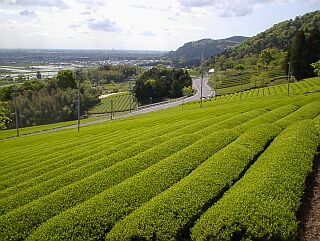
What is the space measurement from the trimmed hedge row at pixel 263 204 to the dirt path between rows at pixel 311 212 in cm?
54

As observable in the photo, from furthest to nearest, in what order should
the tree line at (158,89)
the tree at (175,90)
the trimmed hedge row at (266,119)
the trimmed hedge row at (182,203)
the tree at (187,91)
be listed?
the tree line at (158,89) → the tree at (175,90) → the tree at (187,91) → the trimmed hedge row at (266,119) → the trimmed hedge row at (182,203)

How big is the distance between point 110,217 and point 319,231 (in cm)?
719

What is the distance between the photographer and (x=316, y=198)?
13.5m

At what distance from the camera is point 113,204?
492 inches

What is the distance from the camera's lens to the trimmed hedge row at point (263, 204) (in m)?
10.2

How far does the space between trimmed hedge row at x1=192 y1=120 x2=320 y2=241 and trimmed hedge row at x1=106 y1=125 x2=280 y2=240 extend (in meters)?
0.54

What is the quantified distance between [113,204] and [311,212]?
7493 mm

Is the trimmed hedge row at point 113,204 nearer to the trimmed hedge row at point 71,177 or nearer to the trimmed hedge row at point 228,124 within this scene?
the trimmed hedge row at point 71,177

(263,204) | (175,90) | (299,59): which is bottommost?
(175,90)

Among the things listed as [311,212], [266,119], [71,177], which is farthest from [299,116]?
[71,177]

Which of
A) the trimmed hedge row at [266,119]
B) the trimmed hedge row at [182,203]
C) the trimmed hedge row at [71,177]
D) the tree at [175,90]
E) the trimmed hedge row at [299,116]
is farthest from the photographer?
the tree at [175,90]

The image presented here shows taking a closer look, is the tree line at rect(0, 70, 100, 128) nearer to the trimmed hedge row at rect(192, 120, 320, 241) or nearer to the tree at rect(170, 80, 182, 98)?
the tree at rect(170, 80, 182, 98)

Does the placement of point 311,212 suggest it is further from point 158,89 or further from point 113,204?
point 158,89

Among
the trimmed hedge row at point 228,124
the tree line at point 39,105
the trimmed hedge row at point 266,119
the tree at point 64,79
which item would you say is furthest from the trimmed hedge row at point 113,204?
the tree at point 64,79
